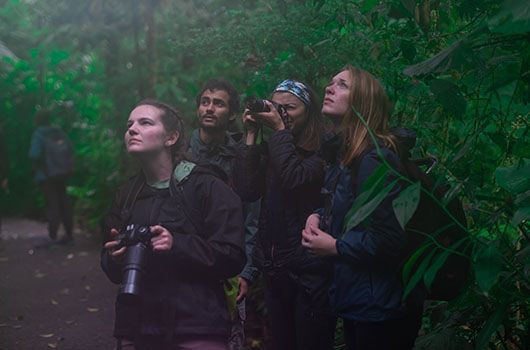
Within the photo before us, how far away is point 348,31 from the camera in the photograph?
516cm

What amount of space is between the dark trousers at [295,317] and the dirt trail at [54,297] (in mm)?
3344

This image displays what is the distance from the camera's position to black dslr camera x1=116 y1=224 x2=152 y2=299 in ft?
10.5

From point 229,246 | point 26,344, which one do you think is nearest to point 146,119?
point 229,246

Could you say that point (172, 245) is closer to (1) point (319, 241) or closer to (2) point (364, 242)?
(1) point (319, 241)

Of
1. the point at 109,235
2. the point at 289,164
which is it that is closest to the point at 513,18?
the point at 109,235

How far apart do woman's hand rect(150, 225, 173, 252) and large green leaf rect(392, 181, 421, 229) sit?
1.16 m

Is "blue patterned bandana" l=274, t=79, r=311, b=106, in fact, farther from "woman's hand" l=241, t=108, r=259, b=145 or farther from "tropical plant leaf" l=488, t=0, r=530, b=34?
"tropical plant leaf" l=488, t=0, r=530, b=34

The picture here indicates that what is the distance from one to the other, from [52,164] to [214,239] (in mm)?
10387

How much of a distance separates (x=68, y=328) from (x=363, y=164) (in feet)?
18.3

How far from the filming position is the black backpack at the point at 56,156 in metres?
13.3

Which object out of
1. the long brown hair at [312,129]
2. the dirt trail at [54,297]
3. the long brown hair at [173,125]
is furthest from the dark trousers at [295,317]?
the dirt trail at [54,297]

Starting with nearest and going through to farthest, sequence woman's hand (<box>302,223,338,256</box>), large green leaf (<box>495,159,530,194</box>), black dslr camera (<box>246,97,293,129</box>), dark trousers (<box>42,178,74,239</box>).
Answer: large green leaf (<box>495,159,530,194</box>), woman's hand (<box>302,223,338,256</box>), black dslr camera (<box>246,97,293,129</box>), dark trousers (<box>42,178,74,239</box>)

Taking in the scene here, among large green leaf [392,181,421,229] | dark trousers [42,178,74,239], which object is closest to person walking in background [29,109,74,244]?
dark trousers [42,178,74,239]

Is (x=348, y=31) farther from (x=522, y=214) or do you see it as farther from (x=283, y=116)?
(x=522, y=214)
